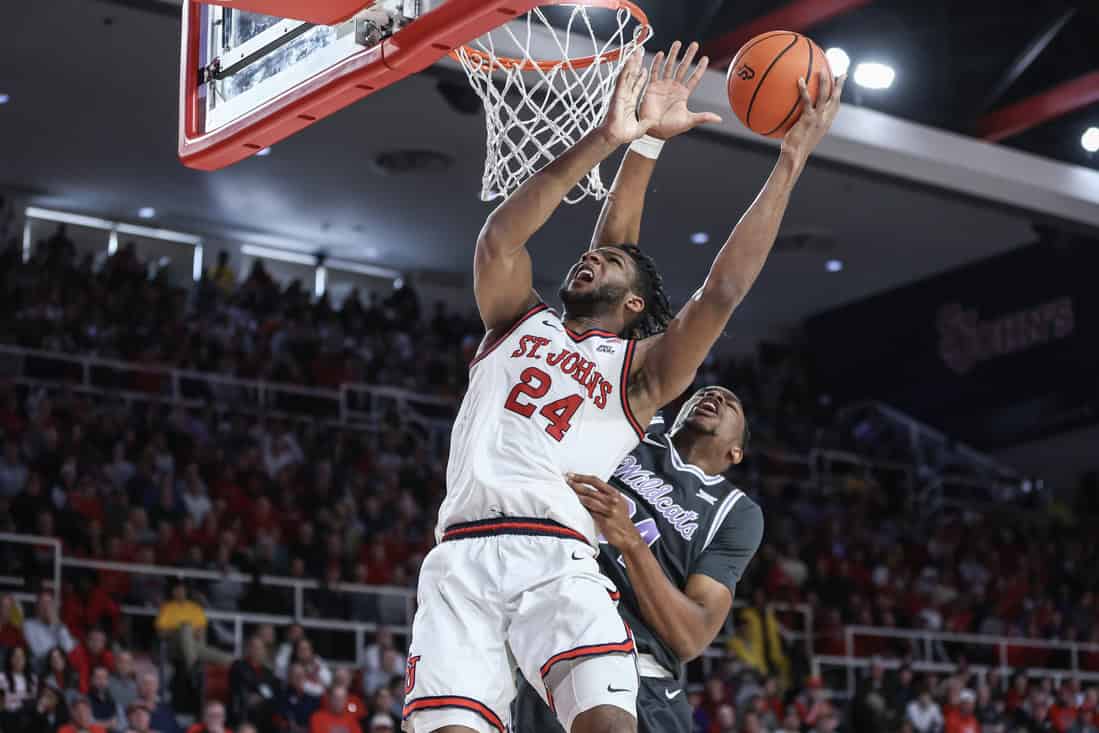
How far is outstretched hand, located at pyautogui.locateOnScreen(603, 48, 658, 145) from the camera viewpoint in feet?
12.4

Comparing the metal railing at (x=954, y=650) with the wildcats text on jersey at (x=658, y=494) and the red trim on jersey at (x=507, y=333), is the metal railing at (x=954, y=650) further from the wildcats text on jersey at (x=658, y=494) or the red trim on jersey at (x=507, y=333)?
the red trim on jersey at (x=507, y=333)

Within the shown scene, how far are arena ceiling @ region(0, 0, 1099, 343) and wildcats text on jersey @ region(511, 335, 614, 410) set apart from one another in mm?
5849

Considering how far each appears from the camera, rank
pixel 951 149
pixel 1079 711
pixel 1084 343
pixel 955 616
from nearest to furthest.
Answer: pixel 951 149 → pixel 1079 711 → pixel 955 616 → pixel 1084 343

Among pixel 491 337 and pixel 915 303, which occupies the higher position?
pixel 915 303

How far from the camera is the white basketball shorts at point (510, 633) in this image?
353 cm

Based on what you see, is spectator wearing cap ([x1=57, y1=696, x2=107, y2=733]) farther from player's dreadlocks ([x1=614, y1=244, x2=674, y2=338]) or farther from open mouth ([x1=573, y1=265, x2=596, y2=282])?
open mouth ([x1=573, y1=265, x2=596, y2=282])

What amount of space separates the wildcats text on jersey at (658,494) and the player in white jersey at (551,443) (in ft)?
2.09

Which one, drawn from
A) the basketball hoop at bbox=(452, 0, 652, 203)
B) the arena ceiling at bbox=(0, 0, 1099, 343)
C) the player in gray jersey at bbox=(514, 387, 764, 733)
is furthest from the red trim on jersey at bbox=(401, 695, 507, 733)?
the arena ceiling at bbox=(0, 0, 1099, 343)

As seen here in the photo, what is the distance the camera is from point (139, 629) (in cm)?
1123

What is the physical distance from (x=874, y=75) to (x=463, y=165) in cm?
698

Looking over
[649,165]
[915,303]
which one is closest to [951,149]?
[649,165]

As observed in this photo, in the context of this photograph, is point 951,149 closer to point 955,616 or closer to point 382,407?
point 955,616

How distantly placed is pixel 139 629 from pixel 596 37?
7.07 m

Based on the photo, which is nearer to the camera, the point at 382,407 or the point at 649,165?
the point at 649,165
